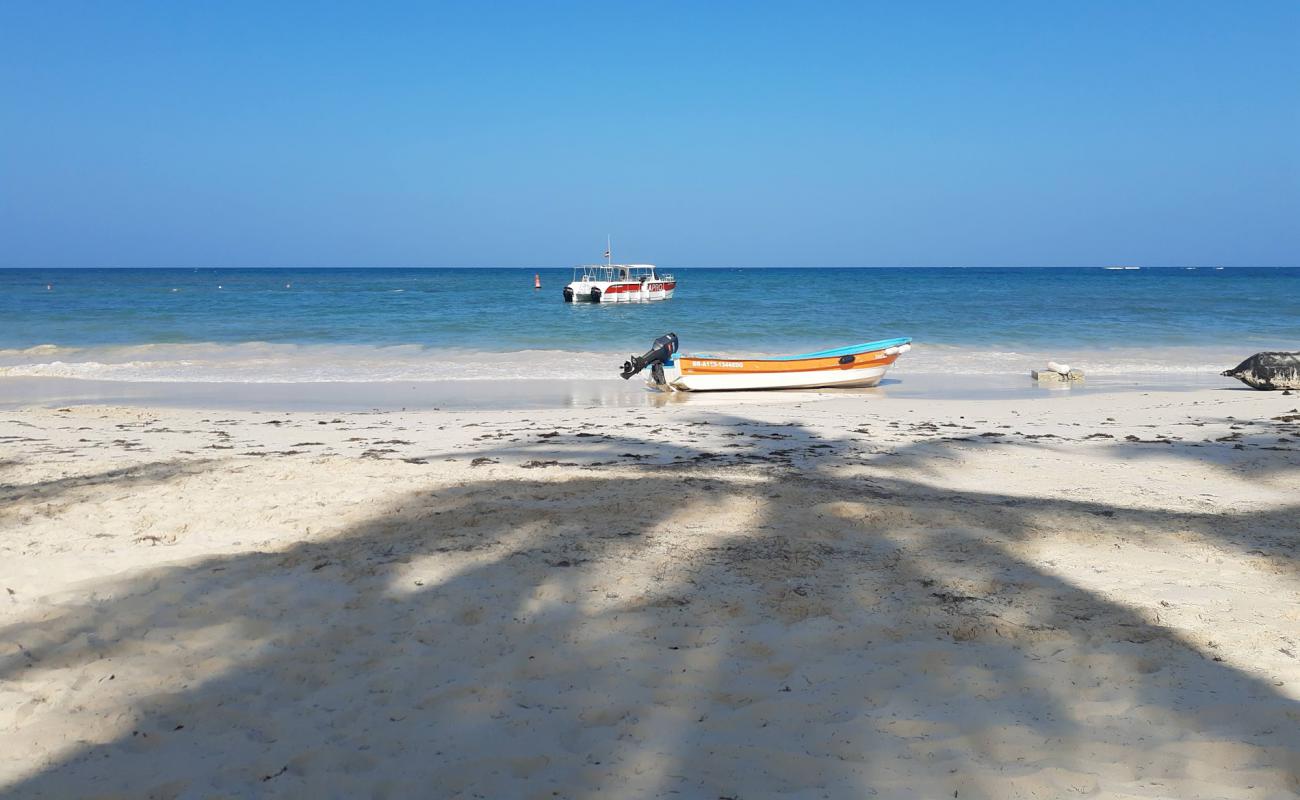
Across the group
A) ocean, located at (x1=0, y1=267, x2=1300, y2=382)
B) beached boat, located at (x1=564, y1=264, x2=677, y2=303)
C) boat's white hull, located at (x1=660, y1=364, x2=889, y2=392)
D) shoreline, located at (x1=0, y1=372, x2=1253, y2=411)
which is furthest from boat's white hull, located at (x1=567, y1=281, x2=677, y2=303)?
boat's white hull, located at (x1=660, y1=364, x2=889, y2=392)

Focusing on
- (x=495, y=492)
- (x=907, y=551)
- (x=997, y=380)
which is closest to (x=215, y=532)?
(x=495, y=492)

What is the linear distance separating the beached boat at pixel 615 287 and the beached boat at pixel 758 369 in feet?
111

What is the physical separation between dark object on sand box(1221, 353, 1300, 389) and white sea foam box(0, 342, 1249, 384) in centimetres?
371

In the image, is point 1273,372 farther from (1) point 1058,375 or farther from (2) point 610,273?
(2) point 610,273

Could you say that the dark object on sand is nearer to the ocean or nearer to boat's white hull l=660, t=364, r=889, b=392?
the ocean

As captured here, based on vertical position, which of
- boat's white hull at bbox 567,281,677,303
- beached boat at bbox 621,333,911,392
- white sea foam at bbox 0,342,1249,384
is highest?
boat's white hull at bbox 567,281,677,303

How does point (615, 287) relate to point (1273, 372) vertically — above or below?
above

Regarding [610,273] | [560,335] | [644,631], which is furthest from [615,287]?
[644,631]

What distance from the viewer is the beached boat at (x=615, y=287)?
50562 millimetres

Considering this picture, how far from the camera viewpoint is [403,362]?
21766 mm

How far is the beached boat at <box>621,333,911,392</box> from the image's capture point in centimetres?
1630

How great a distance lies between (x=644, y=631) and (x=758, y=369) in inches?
489

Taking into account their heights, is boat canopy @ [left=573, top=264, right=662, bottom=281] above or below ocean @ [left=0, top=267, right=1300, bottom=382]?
above

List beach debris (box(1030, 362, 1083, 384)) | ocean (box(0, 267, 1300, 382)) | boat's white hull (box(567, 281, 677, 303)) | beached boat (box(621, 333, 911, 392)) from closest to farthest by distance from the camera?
beached boat (box(621, 333, 911, 392)) → beach debris (box(1030, 362, 1083, 384)) → ocean (box(0, 267, 1300, 382)) → boat's white hull (box(567, 281, 677, 303))
